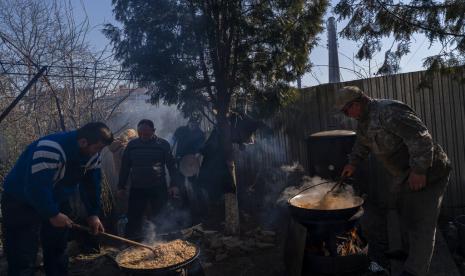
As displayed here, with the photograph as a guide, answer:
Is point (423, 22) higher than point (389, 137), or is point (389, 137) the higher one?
point (423, 22)

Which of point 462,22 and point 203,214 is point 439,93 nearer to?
point 462,22

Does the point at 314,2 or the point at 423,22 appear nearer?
the point at 423,22

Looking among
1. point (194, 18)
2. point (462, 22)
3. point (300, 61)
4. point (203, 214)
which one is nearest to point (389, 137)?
point (462, 22)

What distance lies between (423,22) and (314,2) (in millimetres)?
1957

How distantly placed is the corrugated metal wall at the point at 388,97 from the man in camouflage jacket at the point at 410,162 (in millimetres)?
801

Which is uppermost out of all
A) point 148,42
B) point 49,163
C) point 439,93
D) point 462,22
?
point 148,42

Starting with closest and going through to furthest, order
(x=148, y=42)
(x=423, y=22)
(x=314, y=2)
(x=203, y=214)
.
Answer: (x=423, y=22), (x=148, y=42), (x=314, y=2), (x=203, y=214)

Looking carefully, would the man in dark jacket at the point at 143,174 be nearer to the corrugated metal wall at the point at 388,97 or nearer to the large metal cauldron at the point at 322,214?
the large metal cauldron at the point at 322,214

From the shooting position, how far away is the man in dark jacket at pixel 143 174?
21.6 ft

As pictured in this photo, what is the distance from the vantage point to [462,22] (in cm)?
457

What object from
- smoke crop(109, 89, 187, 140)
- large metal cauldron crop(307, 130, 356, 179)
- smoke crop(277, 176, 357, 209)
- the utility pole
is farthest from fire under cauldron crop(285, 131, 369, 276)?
the utility pole

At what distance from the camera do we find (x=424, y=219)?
14.2 ft

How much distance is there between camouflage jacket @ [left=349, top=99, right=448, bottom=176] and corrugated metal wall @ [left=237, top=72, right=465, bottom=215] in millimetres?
805

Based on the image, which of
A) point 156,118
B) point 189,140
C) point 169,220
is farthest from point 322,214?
point 156,118
